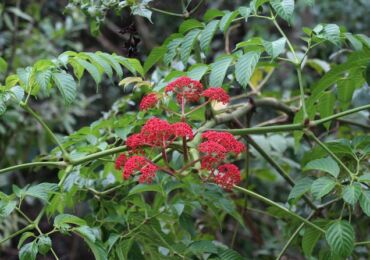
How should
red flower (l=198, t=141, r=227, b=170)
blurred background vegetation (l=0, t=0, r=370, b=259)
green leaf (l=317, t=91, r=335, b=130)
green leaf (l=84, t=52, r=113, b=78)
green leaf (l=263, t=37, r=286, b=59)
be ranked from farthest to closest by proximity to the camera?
1. blurred background vegetation (l=0, t=0, r=370, b=259)
2. green leaf (l=317, t=91, r=335, b=130)
3. green leaf (l=84, t=52, r=113, b=78)
4. green leaf (l=263, t=37, r=286, b=59)
5. red flower (l=198, t=141, r=227, b=170)

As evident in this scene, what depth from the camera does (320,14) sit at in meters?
4.46

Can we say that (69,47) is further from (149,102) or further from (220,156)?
(220,156)

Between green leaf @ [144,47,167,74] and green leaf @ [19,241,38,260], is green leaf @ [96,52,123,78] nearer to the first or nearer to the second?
green leaf @ [144,47,167,74]

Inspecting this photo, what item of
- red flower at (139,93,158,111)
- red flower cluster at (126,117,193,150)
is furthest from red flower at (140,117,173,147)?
red flower at (139,93,158,111)

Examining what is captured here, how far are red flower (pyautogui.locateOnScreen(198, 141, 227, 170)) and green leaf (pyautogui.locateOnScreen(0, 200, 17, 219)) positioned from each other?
41cm

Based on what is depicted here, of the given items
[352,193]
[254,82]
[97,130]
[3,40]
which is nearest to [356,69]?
[352,193]

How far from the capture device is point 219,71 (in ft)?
4.72

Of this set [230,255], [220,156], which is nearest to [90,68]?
[220,156]

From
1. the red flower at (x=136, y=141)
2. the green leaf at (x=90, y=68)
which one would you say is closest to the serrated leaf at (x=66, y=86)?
the green leaf at (x=90, y=68)

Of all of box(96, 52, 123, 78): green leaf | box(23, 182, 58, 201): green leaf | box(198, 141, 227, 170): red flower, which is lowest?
box(23, 182, 58, 201): green leaf

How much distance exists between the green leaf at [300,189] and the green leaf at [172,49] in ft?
1.46

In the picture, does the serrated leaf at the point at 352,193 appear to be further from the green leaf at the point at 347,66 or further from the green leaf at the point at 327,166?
the green leaf at the point at 347,66

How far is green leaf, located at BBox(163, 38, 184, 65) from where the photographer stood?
1615 mm

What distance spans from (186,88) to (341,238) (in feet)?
1.50
